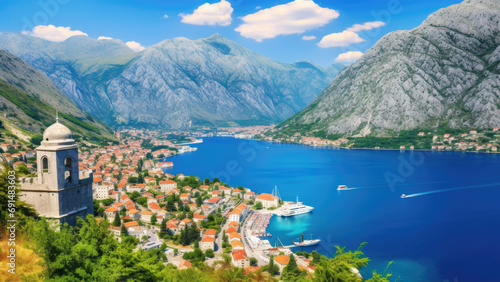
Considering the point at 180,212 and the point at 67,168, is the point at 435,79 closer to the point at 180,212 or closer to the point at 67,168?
the point at 180,212

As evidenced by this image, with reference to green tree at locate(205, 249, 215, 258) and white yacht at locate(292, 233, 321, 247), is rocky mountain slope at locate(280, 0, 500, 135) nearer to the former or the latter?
white yacht at locate(292, 233, 321, 247)

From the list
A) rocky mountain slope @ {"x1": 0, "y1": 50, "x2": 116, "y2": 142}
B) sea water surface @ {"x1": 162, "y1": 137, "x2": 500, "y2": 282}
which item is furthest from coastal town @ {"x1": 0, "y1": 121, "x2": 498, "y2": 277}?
rocky mountain slope @ {"x1": 0, "y1": 50, "x2": 116, "y2": 142}

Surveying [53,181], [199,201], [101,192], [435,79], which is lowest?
[199,201]

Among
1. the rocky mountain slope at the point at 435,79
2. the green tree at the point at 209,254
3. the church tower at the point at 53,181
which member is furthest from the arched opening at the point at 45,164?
the rocky mountain slope at the point at 435,79

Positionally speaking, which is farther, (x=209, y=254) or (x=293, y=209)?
(x=293, y=209)

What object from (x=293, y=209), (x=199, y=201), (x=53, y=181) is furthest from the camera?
(x=293, y=209)

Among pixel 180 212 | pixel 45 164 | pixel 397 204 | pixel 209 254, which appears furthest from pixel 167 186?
pixel 45 164

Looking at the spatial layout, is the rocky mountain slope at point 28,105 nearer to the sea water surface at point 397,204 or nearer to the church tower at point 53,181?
the sea water surface at point 397,204
